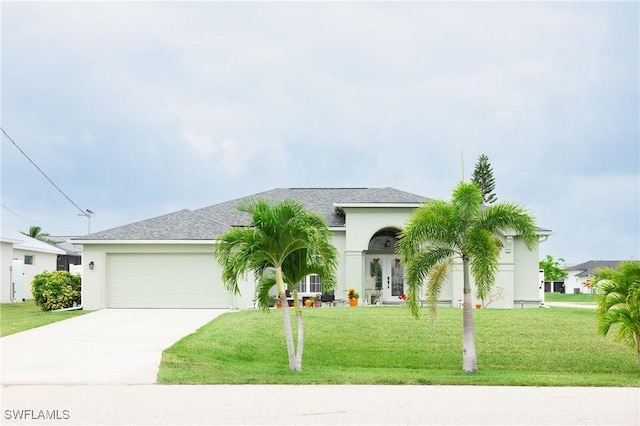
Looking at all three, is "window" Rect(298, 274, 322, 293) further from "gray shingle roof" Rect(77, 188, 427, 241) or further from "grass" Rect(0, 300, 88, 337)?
"grass" Rect(0, 300, 88, 337)

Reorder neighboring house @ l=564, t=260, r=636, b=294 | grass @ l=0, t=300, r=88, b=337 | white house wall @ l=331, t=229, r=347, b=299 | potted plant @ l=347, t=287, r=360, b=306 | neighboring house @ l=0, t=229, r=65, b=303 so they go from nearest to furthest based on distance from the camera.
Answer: grass @ l=0, t=300, r=88, b=337 → potted plant @ l=347, t=287, r=360, b=306 → white house wall @ l=331, t=229, r=347, b=299 → neighboring house @ l=0, t=229, r=65, b=303 → neighboring house @ l=564, t=260, r=636, b=294

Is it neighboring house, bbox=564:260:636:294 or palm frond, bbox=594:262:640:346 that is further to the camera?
neighboring house, bbox=564:260:636:294

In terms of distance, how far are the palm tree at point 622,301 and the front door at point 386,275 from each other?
45.3 feet

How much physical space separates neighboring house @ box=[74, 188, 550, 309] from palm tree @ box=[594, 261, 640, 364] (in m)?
11.4

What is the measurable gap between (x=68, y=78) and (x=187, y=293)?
9888 mm

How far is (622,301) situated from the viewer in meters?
14.2

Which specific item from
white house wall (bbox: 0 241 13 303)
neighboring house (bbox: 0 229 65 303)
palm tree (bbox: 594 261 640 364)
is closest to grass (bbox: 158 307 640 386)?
palm tree (bbox: 594 261 640 364)

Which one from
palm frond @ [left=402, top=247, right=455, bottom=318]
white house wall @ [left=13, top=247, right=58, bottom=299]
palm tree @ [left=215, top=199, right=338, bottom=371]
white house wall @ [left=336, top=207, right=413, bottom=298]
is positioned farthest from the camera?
white house wall @ [left=13, top=247, right=58, bottom=299]

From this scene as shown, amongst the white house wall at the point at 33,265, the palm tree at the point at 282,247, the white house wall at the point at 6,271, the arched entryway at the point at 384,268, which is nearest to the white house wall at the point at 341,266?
the arched entryway at the point at 384,268

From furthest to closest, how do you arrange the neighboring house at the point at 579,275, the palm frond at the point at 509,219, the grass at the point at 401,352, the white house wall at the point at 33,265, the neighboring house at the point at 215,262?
the neighboring house at the point at 579,275 < the white house wall at the point at 33,265 < the neighboring house at the point at 215,262 < the palm frond at the point at 509,219 < the grass at the point at 401,352

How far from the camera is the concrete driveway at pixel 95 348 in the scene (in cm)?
1180

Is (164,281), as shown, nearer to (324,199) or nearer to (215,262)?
(215,262)

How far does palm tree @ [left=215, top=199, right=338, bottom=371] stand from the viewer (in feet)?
42.3

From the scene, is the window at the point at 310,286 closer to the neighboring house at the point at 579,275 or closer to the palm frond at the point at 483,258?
the palm frond at the point at 483,258
